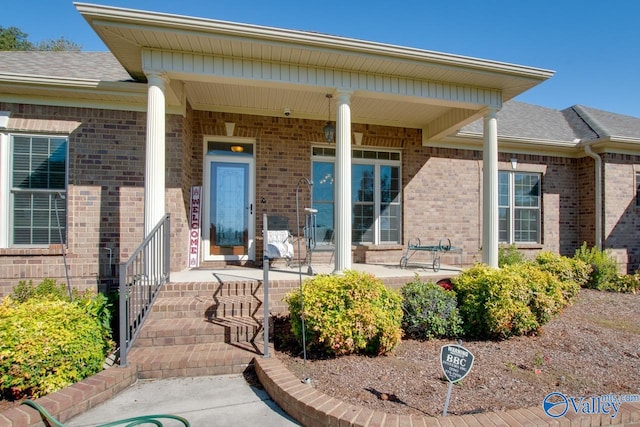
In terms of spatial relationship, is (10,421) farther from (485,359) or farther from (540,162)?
(540,162)

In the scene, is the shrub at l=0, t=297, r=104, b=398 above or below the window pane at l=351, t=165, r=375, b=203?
below

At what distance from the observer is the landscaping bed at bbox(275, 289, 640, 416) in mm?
2781

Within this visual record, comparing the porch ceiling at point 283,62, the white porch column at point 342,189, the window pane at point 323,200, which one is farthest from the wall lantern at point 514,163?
the white porch column at point 342,189

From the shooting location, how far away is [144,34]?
4.35m

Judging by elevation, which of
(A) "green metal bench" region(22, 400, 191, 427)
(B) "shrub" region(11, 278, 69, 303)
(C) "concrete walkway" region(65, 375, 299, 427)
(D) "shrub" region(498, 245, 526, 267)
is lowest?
(C) "concrete walkway" region(65, 375, 299, 427)

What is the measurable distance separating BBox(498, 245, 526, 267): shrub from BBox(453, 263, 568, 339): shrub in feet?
8.85

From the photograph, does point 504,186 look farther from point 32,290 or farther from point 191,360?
point 32,290

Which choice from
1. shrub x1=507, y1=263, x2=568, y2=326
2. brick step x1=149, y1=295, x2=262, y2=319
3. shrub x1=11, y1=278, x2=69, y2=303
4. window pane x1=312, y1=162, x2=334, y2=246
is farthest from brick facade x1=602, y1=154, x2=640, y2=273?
shrub x1=11, y1=278, x2=69, y2=303

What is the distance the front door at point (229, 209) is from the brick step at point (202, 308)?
2433mm

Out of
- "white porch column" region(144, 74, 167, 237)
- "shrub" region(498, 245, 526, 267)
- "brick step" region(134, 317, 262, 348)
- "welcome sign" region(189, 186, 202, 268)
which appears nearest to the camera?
"brick step" region(134, 317, 262, 348)

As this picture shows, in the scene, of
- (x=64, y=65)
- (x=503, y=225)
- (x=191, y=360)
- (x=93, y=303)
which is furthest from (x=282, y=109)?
(x=503, y=225)

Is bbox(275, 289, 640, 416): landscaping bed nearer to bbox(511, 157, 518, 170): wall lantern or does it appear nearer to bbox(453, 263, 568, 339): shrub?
bbox(453, 263, 568, 339): shrub

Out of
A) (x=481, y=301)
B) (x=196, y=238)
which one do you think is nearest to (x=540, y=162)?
(x=481, y=301)

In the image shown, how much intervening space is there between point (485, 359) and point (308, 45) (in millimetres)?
4378
